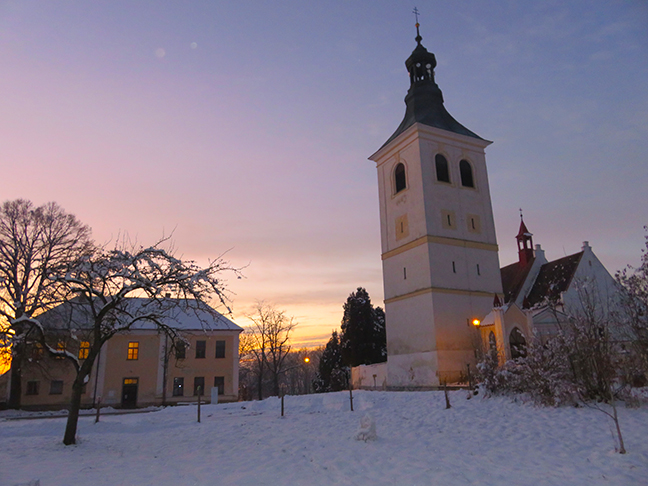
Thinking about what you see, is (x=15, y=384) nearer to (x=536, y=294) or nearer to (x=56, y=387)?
(x=56, y=387)

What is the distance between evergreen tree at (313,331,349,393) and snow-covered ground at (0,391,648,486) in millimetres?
23658

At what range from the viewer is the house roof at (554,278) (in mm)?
29594

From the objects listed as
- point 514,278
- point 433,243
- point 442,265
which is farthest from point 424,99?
point 514,278

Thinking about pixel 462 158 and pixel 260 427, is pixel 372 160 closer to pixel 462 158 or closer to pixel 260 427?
pixel 462 158

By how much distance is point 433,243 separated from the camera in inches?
1109

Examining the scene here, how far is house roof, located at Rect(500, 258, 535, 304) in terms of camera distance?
1310 inches

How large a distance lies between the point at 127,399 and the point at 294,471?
28.8 meters

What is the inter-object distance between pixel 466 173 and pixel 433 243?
682 centimetres

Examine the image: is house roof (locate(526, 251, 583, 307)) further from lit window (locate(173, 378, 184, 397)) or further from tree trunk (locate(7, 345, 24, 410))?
tree trunk (locate(7, 345, 24, 410))

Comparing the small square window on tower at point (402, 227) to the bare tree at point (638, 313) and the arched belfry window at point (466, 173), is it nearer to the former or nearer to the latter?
the arched belfry window at point (466, 173)

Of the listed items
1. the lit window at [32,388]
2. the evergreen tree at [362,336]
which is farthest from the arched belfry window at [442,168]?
the lit window at [32,388]

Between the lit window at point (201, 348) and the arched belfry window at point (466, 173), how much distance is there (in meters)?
23.0

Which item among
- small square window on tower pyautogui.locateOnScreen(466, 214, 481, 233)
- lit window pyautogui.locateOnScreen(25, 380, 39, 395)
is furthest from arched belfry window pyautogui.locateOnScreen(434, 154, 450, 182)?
lit window pyautogui.locateOnScreen(25, 380, 39, 395)

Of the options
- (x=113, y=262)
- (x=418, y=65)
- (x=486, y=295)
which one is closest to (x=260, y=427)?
(x=113, y=262)
